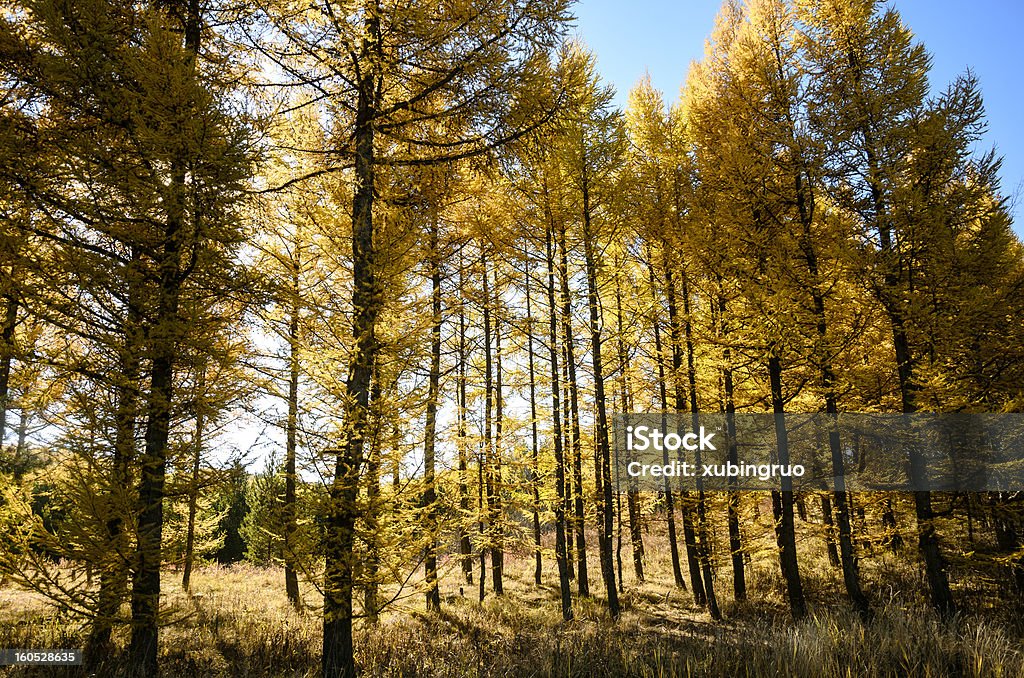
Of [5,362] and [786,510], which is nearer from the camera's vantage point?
[5,362]

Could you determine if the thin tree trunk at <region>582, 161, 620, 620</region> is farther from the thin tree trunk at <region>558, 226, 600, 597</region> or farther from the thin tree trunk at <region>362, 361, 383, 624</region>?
the thin tree trunk at <region>362, 361, 383, 624</region>

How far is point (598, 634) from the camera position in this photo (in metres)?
7.24

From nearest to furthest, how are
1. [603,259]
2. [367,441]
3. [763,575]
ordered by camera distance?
[367,441]
[603,259]
[763,575]

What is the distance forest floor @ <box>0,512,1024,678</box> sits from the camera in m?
4.93

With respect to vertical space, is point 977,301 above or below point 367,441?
above

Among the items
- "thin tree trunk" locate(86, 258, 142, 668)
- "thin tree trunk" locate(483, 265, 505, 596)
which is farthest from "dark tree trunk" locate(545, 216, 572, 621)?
"thin tree trunk" locate(86, 258, 142, 668)

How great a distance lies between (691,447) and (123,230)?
38.1ft

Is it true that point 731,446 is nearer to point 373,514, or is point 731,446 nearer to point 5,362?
point 373,514

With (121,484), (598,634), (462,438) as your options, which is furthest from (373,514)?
(462,438)

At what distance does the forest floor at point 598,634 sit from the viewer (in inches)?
194

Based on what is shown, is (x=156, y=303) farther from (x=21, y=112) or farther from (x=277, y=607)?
(x=277, y=607)

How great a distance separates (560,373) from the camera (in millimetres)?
12445

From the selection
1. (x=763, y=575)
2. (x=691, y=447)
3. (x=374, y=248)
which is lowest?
(x=763, y=575)

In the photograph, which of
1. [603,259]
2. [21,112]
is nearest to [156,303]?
[21,112]
